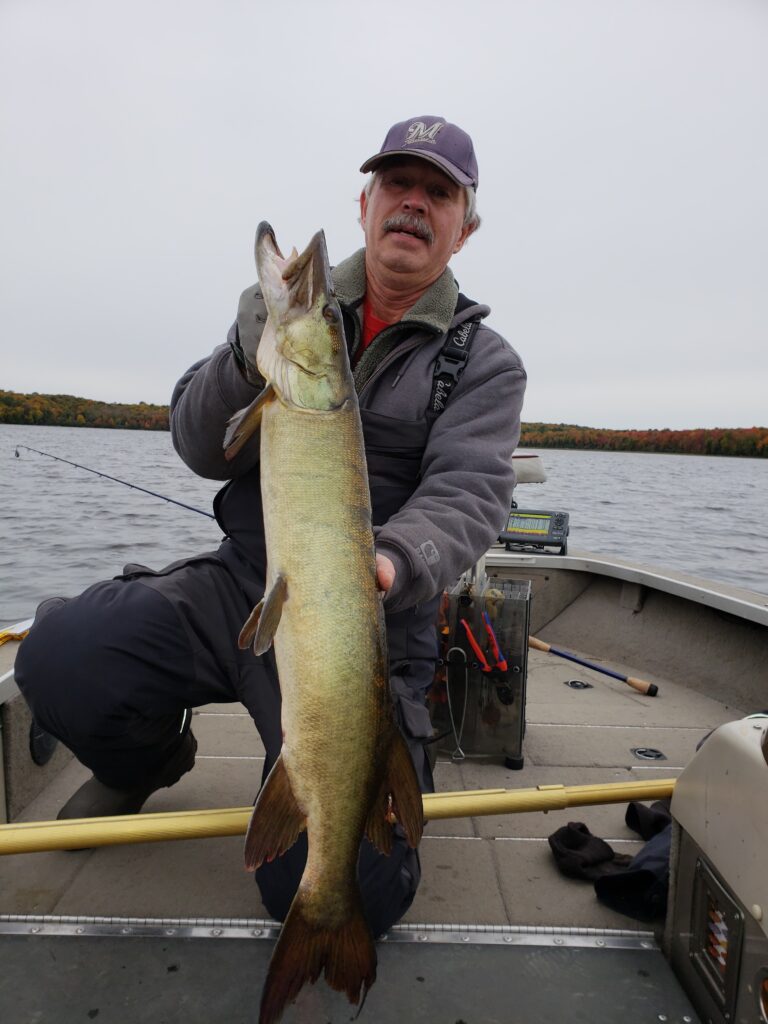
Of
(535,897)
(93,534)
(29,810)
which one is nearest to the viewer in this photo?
(535,897)

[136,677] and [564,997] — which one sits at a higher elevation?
[136,677]

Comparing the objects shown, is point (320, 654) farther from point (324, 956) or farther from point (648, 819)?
point (648, 819)

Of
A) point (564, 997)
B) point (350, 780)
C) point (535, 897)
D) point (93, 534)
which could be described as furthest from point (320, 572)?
point (93, 534)

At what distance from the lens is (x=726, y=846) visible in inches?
68.0

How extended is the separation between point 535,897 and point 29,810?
6.69 feet

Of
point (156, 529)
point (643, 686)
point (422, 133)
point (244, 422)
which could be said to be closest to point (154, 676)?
point (244, 422)

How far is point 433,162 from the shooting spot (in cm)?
259

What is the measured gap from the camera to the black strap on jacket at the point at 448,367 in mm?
2629

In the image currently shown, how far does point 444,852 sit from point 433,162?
8.32 ft

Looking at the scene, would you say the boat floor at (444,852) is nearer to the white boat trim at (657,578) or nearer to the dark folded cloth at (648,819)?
the dark folded cloth at (648,819)

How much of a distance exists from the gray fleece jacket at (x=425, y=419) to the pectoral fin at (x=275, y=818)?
0.60 m

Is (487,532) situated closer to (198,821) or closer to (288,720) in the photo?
(288,720)

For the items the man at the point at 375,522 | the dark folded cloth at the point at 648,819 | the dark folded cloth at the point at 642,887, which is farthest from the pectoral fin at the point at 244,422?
the dark folded cloth at the point at 648,819

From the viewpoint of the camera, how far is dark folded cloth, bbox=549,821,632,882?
2611 mm
